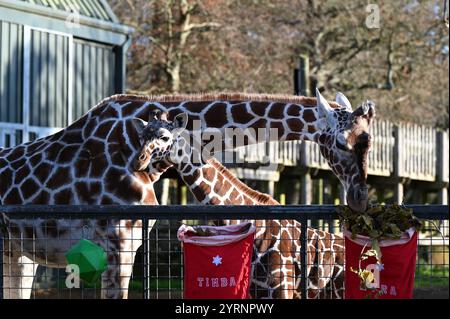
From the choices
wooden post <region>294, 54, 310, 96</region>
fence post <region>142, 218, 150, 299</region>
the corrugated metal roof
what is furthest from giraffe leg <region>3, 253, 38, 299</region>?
wooden post <region>294, 54, 310, 96</region>

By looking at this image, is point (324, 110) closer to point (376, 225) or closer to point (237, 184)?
point (237, 184)

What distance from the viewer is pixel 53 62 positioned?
A: 1623cm

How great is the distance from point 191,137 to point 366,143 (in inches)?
66.3

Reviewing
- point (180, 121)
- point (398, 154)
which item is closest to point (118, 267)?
point (180, 121)

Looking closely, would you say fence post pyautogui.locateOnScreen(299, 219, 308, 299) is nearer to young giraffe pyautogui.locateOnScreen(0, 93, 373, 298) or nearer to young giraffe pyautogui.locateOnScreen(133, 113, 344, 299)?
young giraffe pyautogui.locateOnScreen(133, 113, 344, 299)

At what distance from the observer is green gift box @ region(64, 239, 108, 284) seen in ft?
21.7

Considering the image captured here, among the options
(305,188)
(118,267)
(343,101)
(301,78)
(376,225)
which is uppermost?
(301,78)

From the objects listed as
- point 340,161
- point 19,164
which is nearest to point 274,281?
point 340,161

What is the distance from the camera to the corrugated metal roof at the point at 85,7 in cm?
1619

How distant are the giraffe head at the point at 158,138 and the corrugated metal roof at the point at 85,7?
7.00m

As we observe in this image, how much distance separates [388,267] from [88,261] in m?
1.86

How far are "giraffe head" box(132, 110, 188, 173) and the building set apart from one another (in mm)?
6319

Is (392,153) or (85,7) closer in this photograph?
(85,7)

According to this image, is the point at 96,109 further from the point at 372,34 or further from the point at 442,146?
the point at 372,34
